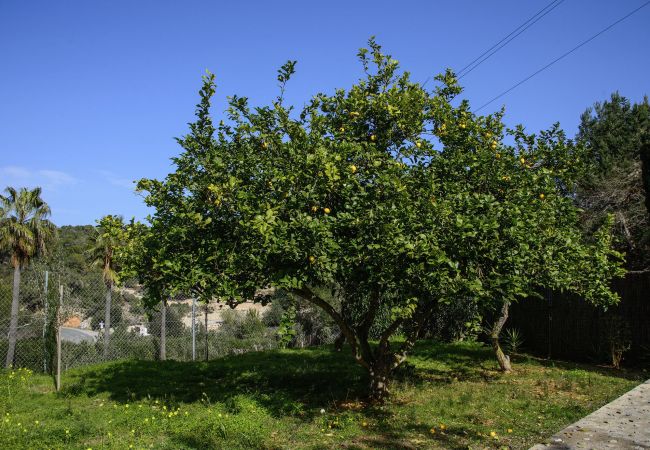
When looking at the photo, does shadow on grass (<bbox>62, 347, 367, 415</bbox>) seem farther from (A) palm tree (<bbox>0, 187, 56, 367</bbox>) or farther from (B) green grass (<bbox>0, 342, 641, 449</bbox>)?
(A) palm tree (<bbox>0, 187, 56, 367</bbox>)

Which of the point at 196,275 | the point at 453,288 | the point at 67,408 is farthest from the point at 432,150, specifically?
the point at 67,408

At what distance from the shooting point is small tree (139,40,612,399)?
5.91 meters

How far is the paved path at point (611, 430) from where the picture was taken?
5418mm

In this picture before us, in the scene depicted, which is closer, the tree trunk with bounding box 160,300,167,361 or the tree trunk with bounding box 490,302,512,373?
the tree trunk with bounding box 490,302,512,373

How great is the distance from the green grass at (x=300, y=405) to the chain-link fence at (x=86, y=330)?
1482 millimetres

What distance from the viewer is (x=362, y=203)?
20.3 ft

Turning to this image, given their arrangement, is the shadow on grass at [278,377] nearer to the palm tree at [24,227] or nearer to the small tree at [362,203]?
the small tree at [362,203]

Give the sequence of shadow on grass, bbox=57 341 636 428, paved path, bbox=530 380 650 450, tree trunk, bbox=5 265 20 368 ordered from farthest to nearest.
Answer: tree trunk, bbox=5 265 20 368, shadow on grass, bbox=57 341 636 428, paved path, bbox=530 380 650 450

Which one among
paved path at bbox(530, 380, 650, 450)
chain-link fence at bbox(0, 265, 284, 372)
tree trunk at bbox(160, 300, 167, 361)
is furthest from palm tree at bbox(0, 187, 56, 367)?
paved path at bbox(530, 380, 650, 450)

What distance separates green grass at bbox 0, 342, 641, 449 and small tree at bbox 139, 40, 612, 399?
5.03 ft

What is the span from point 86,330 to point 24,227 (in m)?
4.93

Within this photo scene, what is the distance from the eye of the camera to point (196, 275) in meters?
6.21

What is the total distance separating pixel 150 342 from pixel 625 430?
53.2 ft

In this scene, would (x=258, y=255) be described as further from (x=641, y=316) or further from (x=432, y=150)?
(x=641, y=316)
